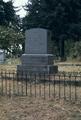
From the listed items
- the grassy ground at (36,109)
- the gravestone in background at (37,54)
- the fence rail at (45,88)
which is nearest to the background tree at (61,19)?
the gravestone in background at (37,54)

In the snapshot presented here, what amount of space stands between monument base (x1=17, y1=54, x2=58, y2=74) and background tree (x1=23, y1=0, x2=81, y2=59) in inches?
993

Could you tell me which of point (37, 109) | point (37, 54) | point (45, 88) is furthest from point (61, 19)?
point (37, 109)

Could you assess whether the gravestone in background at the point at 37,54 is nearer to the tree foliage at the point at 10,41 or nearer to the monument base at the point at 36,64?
the monument base at the point at 36,64

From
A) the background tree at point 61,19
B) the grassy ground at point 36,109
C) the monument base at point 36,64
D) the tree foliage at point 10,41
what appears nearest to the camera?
the grassy ground at point 36,109

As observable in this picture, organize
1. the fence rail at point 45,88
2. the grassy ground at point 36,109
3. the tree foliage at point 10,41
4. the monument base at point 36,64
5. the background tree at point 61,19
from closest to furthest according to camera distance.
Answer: the grassy ground at point 36,109, the fence rail at point 45,88, the monument base at point 36,64, the tree foliage at point 10,41, the background tree at point 61,19

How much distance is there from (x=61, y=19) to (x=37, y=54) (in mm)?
25537

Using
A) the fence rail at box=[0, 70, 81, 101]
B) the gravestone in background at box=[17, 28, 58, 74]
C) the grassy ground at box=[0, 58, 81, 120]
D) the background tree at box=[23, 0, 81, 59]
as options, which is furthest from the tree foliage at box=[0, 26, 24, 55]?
the grassy ground at box=[0, 58, 81, 120]

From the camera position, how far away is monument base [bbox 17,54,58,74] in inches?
711

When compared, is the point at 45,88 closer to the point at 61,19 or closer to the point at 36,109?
the point at 36,109

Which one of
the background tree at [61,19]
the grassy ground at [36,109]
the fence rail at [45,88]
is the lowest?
the grassy ground at [36,109]

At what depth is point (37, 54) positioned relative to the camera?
18500 millimetres

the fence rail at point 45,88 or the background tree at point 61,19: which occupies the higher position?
the background tree at point 61,19

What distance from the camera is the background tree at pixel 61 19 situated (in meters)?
43.5

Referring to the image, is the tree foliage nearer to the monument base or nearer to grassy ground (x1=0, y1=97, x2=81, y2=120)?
the monument base
